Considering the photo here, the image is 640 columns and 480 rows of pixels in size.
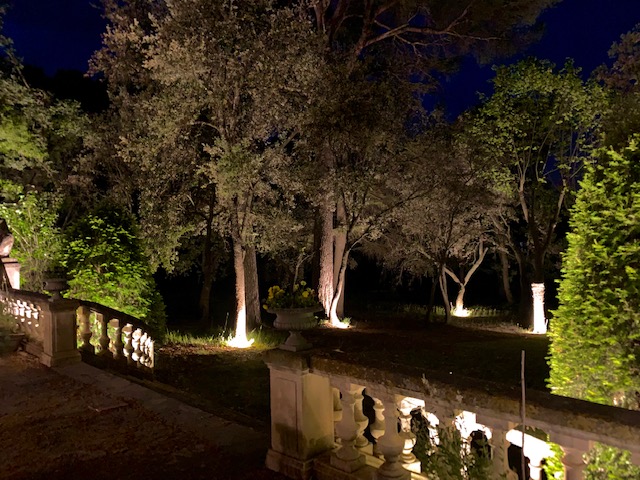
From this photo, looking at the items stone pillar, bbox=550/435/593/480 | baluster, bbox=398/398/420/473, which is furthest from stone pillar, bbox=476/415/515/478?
baluster, bbox=398/398/420/473

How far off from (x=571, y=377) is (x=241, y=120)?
11441 mm

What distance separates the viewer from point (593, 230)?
13.3ft

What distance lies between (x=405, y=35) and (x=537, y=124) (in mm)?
5624

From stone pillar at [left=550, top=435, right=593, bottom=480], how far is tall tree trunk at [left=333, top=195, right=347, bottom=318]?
14.4m

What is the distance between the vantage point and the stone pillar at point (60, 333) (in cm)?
857

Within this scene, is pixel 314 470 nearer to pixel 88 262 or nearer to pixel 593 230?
pixel 593 230

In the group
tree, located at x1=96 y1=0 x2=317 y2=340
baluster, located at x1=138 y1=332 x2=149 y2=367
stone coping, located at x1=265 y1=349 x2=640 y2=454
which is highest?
tree, located at x1=96 y1=0 x2=317 y2=340

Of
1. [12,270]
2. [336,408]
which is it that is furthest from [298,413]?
[12,270]

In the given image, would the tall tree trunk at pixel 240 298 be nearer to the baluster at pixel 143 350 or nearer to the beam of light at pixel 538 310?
the baluster at pixel 143 350

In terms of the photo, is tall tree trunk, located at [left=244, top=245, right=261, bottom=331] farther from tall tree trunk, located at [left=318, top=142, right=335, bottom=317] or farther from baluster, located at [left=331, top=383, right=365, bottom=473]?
baluster, located at [left=331, top=383, right=365, bottom=473]

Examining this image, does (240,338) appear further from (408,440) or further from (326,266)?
(408,440)

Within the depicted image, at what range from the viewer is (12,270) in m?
11.9

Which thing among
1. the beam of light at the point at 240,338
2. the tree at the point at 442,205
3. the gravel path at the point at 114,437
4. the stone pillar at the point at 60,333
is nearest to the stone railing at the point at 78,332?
the stone pillar at the point at 60,333

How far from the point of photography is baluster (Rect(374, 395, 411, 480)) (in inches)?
151
